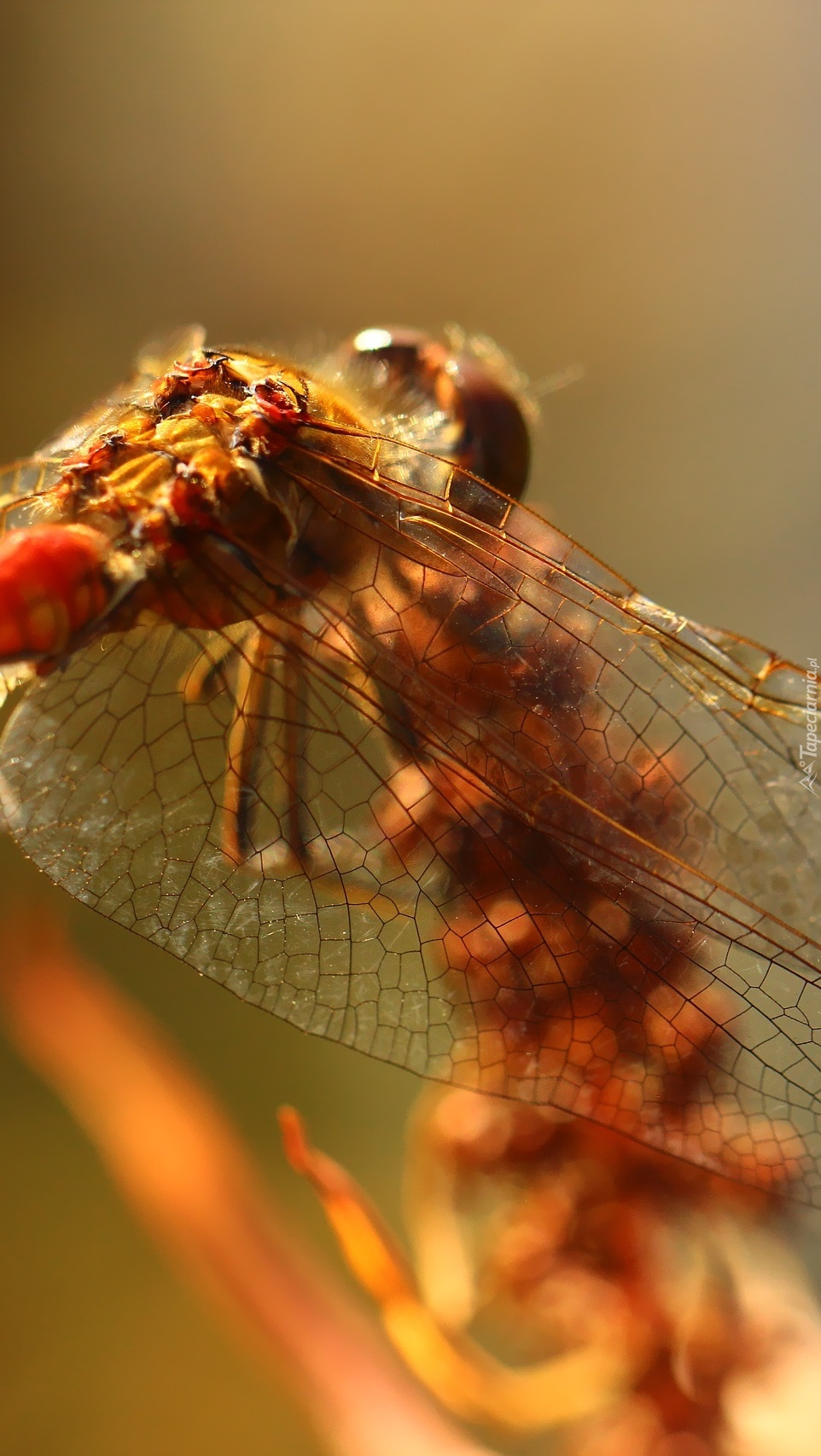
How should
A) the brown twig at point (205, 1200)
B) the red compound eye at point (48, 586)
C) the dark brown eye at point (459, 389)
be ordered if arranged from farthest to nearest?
the dark brown eye at point (459, 389), the brown twig at point (205, 1200), the red compound eye at point (48, 586)

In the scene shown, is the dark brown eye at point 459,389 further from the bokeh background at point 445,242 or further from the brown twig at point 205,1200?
the bokeh background at point 445,242

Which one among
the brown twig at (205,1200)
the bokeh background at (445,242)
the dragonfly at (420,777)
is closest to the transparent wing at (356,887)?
the dragonfly at (420,777)

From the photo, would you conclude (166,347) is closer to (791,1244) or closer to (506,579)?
(506,579)

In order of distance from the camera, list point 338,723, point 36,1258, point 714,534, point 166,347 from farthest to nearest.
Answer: point 714,534 < point 36,1258 < point 166,347 < point 338,723

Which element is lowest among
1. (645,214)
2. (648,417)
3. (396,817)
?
(396,817)

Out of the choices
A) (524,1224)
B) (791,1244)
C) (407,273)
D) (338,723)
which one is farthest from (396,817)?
(407,273)

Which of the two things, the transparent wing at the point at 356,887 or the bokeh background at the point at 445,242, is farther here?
the bokeh background at the point at 445,242
